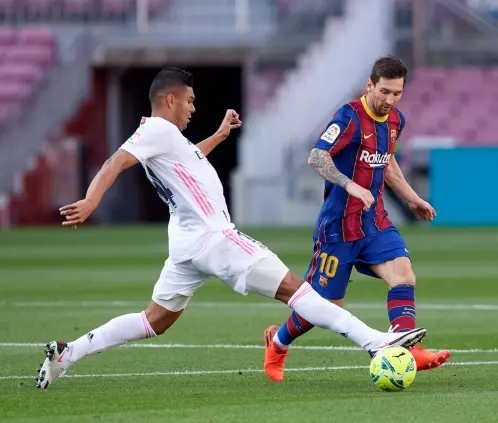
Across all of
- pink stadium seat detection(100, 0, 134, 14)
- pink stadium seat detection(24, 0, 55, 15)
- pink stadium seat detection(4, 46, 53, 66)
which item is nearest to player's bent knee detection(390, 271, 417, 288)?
pink stadium seat detection(4, 46, 53, 66)

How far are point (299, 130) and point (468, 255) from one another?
12.2m

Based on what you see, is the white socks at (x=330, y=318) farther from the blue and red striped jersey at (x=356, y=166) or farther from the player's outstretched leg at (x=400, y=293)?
the blue and red striped jersey at (x=356, y=166)

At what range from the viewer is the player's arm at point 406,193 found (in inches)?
344

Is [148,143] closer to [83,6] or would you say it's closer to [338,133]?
[338,133]

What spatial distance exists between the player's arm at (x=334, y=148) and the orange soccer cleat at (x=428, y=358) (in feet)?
3.00

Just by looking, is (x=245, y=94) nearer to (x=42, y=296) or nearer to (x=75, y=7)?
(x=75, y=7)

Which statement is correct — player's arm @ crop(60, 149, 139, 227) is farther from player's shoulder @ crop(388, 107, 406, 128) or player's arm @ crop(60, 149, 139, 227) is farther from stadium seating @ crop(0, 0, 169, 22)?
stadium seating @ crop(0, 0, 169, 22)

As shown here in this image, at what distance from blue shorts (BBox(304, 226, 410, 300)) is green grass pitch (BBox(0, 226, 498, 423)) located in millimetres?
541

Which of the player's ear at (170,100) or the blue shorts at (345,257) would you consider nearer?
the player's ear at (170,100)

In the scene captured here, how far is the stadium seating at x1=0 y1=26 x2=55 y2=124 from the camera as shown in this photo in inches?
1344

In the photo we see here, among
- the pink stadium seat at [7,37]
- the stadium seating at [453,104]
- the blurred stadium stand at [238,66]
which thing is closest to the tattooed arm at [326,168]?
the blurred stadium stand at [238,66]

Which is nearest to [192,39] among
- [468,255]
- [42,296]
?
[468,255]

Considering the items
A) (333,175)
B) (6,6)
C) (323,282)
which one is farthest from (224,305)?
(6,6)

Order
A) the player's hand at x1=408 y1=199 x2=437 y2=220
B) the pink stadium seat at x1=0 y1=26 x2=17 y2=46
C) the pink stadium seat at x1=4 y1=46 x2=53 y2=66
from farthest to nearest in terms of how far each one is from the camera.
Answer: the pink stadium seat at x1=0 y1=26 x2=17 y2=46, the pink stadium seat at x1=4 y1=46 x2=53 y2=66, the player's hand at x1=408 y1=199 x2=437 y2=220
